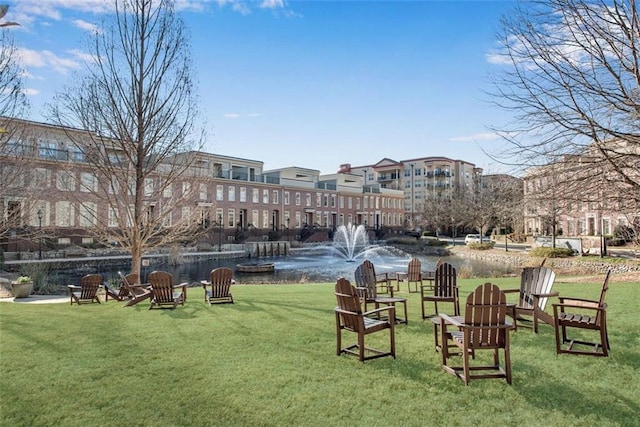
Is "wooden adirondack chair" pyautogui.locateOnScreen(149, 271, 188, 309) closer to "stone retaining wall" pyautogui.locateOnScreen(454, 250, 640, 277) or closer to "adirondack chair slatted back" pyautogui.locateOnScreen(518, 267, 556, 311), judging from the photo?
"adirondack chair slatted back" pyautogui.locateOnScreen(518, 267, 556, 311)

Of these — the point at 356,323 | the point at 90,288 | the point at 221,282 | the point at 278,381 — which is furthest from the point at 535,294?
the point at 90,288

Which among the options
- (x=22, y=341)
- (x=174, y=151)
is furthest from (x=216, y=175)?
(x=22, y=341)

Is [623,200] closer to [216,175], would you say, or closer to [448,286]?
[448,286]

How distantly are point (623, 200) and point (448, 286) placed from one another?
111 inches

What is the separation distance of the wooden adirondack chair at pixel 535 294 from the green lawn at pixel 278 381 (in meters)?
0.30

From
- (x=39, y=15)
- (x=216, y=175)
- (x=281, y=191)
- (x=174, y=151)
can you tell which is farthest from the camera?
(x=281, y=191)

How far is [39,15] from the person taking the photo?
816cm

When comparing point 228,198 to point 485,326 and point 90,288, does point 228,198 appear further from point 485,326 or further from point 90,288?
point 485,326

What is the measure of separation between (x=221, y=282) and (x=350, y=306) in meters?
4.75

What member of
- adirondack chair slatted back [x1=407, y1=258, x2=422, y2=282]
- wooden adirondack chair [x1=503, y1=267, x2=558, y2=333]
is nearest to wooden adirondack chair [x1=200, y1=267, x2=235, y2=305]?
adirondack chair slatted back [x1=407, y1=258, x2=422, y2=282]

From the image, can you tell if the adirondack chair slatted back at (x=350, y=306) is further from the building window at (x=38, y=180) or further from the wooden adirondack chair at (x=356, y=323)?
the building window at (x=38, y=180)

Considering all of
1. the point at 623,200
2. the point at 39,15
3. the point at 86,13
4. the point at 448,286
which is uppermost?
the point at 86,13

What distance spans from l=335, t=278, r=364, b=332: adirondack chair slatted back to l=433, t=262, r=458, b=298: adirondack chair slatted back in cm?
261

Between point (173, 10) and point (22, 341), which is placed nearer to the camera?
point (22, 341)
